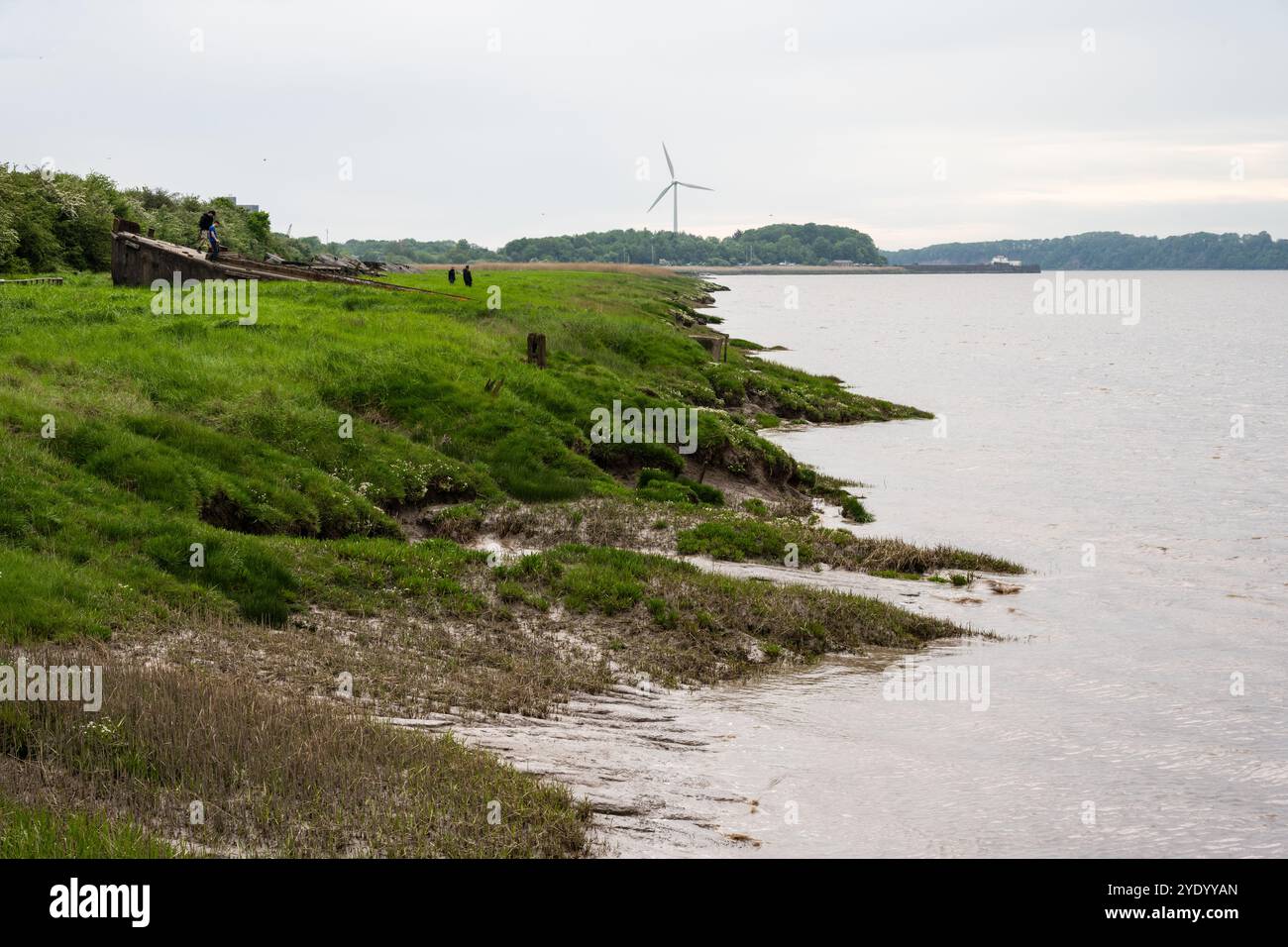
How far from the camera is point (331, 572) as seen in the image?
66.7 feet

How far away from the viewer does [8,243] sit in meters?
52.8

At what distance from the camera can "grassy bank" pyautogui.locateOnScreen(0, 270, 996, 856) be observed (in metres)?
11.6
